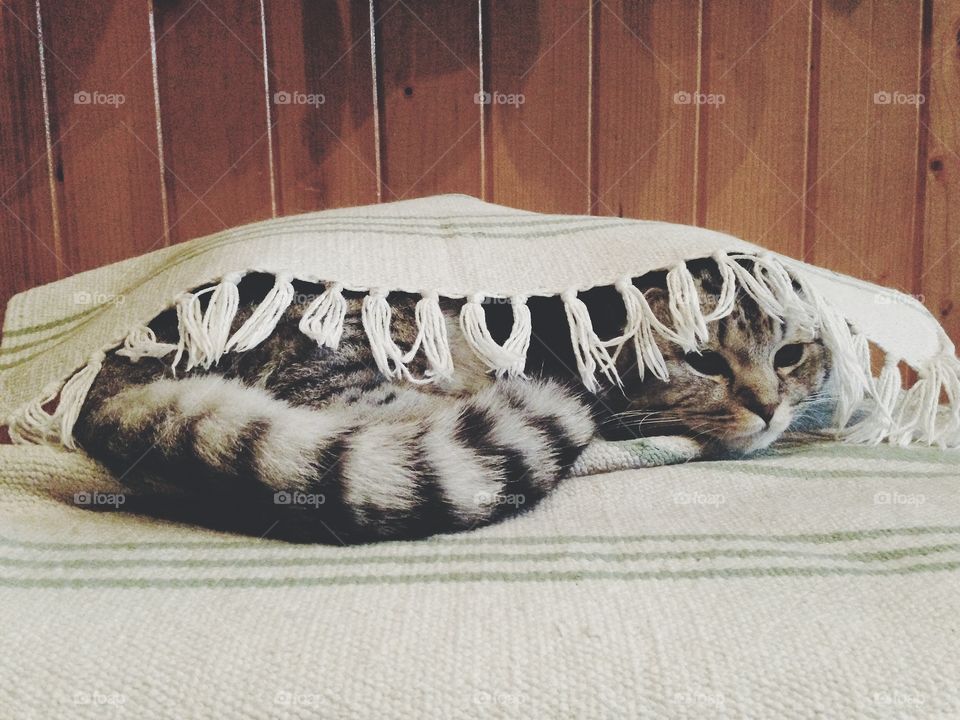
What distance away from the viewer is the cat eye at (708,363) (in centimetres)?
118

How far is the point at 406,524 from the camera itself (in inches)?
29.9

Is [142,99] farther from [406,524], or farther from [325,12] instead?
[406,524]

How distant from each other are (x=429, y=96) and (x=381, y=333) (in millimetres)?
793

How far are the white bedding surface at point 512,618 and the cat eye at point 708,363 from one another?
1.21ft

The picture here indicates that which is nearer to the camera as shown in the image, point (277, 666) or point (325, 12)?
point (277, 666)

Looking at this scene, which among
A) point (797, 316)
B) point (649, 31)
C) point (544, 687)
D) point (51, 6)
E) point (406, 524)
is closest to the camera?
point (544, 687)

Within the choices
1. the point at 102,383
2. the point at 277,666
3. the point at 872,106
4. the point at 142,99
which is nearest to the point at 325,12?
the point at 142,99

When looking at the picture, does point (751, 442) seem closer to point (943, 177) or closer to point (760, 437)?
point (760, 437)

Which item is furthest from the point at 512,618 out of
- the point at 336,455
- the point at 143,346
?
the point at 143,346

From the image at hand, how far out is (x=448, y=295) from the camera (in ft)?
3.47

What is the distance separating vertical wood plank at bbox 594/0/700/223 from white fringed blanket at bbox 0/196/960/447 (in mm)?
432

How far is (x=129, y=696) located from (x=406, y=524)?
12.0 inches

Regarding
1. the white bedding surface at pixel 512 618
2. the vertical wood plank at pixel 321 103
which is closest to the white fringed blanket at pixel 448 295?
the white bedding surface at pixel 512 618

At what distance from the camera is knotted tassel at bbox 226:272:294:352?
95 centimetres
